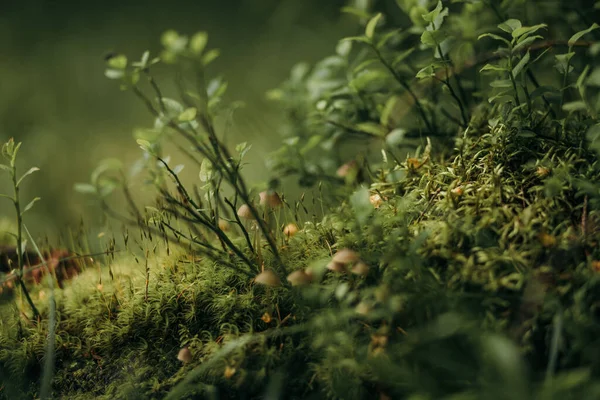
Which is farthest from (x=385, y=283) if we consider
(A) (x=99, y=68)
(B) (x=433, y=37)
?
(A) (x=99, y=68)

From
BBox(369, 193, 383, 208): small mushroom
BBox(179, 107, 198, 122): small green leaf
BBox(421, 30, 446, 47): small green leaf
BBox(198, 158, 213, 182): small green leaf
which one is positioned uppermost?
BBox(179, 107, 198, 122): small green leaf

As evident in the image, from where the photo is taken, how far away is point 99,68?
4309mm

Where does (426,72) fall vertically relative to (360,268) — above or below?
above

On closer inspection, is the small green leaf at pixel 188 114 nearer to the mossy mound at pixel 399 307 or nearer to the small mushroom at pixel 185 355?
the mossy mound at pixel 399 307

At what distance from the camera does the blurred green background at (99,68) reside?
134 inches

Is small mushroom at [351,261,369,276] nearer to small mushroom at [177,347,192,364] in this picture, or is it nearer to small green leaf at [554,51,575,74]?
small mushroom at [177,347,192,364]

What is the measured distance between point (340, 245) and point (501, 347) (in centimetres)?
75

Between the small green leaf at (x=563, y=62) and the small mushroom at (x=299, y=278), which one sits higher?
the small green leaf at (x=563, y=62)

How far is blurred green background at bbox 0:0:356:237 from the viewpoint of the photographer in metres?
3.40

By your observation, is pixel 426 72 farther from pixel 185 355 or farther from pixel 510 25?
pixel 185 355

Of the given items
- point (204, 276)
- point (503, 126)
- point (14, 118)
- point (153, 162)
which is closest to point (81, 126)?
point (14, 118)

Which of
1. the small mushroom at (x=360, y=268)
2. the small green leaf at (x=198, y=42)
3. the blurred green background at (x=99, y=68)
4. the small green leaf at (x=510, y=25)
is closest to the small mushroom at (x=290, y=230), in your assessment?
the small mushroom at (x=360, y=268)

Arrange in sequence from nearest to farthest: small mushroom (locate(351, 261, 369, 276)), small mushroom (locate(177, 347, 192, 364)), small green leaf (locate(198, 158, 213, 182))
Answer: small mushroom (locate(351, 261, 369, 276)), small mushroom (locate(177, 347, 192, 364)), small green leaf (locate(198, 158, 213, 182))

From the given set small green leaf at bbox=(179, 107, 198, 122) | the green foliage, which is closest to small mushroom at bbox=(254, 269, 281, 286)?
the green foliage
